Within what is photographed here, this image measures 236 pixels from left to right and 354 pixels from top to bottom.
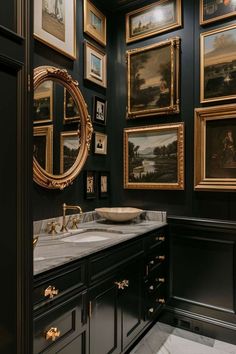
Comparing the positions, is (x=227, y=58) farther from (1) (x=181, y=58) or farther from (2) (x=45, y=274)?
(2) (x=45, y=274)

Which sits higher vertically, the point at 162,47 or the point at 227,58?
the point at 162,47

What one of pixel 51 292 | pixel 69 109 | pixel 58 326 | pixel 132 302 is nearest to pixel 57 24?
pixel 69 109

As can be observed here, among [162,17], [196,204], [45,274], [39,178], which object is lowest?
[45,274]

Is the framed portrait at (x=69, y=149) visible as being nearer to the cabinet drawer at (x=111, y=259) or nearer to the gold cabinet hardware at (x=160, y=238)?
the cabinet drawer at (x=111, y=259)

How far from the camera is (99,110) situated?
105 inches

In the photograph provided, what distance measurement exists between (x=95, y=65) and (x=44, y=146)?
1058 mm

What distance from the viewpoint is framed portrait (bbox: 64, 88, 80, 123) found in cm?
228

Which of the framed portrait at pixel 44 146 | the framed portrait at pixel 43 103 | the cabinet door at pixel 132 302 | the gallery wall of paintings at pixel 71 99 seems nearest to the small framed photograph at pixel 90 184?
the gallery wall of paintings at pixel 71 99

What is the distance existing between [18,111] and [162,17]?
2291 millimetres

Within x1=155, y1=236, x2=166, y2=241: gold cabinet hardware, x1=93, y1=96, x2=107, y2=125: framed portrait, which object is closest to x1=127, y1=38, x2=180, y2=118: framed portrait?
x1=93, y1=96, x2=107, y2=125: framed portrait

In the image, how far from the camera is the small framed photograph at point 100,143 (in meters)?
2.66

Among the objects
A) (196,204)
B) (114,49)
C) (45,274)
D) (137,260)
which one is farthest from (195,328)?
(114,49)

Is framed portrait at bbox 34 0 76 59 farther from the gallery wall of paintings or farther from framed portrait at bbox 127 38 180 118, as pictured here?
framed portrait at bbox 127 38 180 118

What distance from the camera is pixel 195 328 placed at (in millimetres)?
2430
